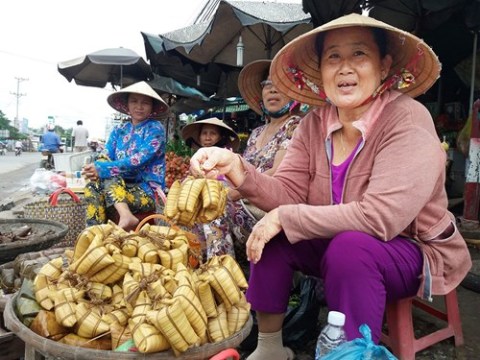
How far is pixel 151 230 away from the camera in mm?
1738

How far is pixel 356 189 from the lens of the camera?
5.41 feet

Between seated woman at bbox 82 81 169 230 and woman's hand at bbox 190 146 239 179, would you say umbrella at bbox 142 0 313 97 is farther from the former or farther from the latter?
woman's hand at bbox 190 146 239 179

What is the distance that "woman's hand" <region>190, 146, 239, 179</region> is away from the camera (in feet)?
5.57

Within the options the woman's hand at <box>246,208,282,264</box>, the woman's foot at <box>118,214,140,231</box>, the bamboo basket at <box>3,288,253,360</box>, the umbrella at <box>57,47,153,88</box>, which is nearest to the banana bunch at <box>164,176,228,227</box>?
the woman's hand at <box>246,208,282,264</box>

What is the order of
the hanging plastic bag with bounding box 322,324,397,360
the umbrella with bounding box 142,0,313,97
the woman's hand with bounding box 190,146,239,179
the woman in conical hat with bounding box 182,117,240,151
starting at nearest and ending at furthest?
the hanging plastic bag with bounding box 322,324,397,360 → the woman's hand with bounding box 190,146,239,179 → the woman in conical hat with bounding box 182,117,240,151 → the umbrella with bounding box 142,0,313,97

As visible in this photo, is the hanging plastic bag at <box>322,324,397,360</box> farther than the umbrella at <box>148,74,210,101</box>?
No

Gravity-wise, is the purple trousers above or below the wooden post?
below

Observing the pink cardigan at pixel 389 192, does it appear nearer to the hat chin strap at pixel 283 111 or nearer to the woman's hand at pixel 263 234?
the woman's hand at pixel 263 234

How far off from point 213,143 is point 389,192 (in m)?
2.75

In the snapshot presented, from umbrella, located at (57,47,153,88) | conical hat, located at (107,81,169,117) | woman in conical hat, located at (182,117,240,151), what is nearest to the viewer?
conical hat, located at (107,81,169,117)

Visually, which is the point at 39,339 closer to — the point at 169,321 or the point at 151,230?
the point at 169,321

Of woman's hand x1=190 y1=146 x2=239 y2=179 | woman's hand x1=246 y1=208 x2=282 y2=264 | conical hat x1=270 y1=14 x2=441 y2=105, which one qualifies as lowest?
woman's hand x1=246 y1=208 x2=282 y2=264

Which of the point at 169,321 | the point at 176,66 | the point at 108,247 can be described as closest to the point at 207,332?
the point at 169,321

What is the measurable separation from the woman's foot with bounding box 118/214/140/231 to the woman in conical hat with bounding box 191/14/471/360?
152cm
